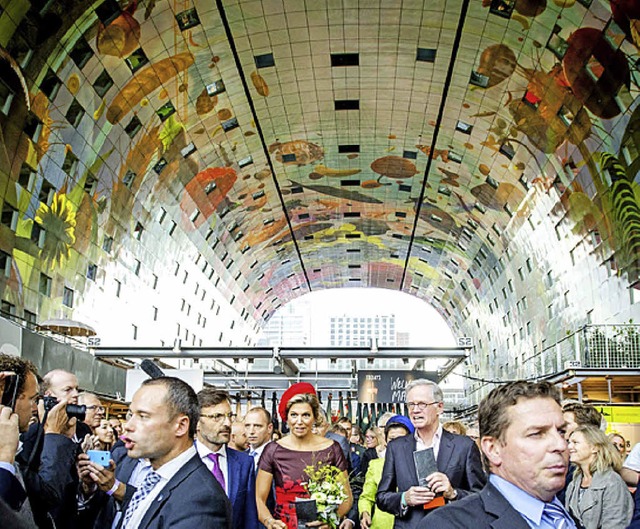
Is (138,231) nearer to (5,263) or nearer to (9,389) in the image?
(5,263)

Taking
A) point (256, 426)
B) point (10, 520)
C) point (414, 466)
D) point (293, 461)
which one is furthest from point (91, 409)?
point (10, 520)

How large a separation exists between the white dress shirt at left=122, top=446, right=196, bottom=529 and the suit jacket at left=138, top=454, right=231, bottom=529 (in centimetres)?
6

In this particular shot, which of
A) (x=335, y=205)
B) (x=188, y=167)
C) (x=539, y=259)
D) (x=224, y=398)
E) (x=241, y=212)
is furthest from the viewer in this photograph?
(x=335, y=205)

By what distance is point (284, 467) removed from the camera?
19.6 feet

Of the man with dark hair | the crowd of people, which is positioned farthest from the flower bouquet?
the man with dark hair

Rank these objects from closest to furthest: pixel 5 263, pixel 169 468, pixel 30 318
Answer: pixel 169 468
pixel 5 263
pixel 30 318

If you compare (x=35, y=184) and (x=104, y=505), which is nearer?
(x=104, y=505)

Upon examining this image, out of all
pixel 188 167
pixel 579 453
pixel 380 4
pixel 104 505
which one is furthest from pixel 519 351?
pixel 104 505

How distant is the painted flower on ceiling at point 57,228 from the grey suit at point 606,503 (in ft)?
60.0

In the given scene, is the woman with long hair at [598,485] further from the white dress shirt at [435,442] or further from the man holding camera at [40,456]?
the man holding camera at [40,456]

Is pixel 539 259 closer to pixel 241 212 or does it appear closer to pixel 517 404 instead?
pixel 241 212

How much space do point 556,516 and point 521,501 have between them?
0.13m

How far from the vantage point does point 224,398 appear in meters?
5.62

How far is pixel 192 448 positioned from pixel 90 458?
0.94m
